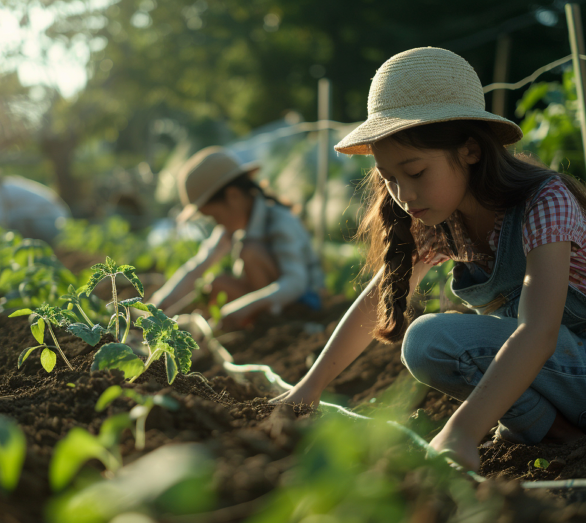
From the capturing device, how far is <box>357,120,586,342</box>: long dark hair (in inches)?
55.1

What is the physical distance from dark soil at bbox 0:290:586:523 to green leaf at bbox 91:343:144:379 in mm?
26

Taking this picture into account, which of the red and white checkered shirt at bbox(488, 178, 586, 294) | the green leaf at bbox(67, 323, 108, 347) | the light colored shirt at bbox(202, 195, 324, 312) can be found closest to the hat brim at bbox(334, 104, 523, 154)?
the red and white checkered shirt at bbox(488, 178, 586, 294)

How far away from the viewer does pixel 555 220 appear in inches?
51.8

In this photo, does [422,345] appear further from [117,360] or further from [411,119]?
[117,360]

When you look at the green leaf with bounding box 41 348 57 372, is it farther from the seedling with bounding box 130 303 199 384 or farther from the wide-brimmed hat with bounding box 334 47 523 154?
the wide-brimmed hat with bounding box 334 47 523 154

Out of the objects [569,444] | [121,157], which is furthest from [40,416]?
→ [121,157]

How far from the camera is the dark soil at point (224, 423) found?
792mm

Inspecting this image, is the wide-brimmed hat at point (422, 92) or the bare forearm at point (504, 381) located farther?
the wide-brimmed hat at point (422, 92)

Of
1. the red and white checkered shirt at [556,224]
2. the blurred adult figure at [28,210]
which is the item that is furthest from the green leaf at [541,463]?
the blurred adult figure at [28,210]

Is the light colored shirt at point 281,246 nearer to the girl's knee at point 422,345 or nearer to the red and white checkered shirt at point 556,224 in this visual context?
the girl's knee at point 422,345

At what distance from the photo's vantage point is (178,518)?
28.2 inches

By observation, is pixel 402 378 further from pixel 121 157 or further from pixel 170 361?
pixel 121 157

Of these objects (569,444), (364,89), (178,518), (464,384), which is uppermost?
(364,89)

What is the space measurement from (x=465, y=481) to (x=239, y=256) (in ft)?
8.46
